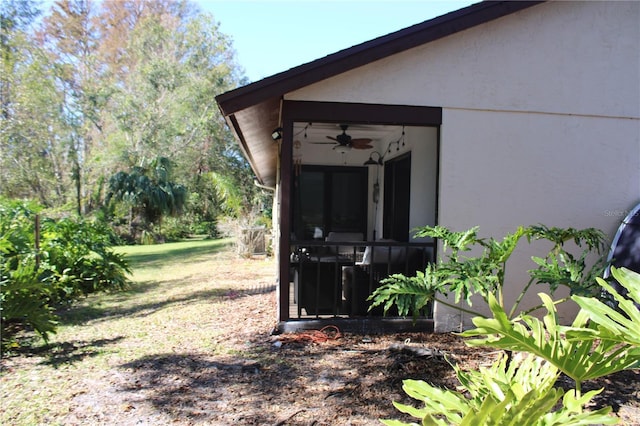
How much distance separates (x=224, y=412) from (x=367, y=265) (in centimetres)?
313

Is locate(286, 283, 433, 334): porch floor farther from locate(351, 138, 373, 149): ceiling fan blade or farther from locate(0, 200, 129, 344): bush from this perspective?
locate(351, 138, 373, 149): ceiling fan blade

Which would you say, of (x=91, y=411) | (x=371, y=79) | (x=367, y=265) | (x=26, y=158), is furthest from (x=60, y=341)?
(x=26, y=158)

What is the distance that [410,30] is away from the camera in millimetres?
5062

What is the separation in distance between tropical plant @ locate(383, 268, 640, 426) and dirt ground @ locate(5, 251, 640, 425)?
1.45 m

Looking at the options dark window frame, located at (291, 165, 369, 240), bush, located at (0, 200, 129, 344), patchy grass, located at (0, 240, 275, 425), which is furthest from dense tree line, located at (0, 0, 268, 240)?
patchy grass, located at (0, 240, 275, 425)

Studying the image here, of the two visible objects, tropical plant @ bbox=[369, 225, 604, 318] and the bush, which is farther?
the bush

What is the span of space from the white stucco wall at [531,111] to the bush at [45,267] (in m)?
4.22

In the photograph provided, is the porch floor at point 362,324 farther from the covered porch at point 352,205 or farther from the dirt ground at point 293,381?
the dirt ground at point 293,381

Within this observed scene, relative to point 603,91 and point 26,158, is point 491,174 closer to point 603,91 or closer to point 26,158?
point 603,91

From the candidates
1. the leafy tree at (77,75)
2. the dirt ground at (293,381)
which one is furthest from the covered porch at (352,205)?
the leafy tree at (77,75)

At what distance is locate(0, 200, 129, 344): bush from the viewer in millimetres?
4977

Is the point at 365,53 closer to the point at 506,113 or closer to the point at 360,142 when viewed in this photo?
the point at 506,113

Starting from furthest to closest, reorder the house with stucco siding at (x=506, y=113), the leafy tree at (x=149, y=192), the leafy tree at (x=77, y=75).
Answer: the leafy tree at (x=77, y=75) → the leafy tree at (x=149, y=192) → the house with stucco siding at (x=506, y=113)

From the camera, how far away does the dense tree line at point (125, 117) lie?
750 inches
